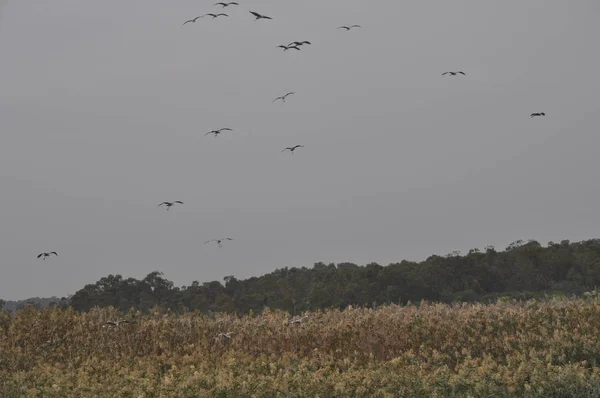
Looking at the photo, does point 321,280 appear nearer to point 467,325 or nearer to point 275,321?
point 275,321

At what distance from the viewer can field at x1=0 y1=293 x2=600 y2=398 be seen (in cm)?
1070

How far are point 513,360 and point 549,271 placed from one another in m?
25.0

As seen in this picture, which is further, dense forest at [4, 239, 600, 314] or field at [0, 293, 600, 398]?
dense forest at [4, 239, 600, 314]

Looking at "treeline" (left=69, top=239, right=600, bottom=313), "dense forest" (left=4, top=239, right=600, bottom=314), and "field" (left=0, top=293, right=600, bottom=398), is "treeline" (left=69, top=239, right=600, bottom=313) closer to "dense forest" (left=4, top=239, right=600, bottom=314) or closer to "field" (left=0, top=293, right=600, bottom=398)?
"dense forest" (left=4, top=239, right=600, bottom=314)

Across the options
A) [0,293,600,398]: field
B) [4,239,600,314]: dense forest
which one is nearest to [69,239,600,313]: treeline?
[4,239,600,314]: dense forest

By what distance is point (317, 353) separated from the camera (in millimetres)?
14906

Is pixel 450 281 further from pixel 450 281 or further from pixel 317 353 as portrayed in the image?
pixel 317 353

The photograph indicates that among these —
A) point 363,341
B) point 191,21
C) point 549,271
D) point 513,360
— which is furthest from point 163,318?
point 549,271

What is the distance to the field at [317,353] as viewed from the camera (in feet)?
35.1

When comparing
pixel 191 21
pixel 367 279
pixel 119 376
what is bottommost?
pixel 119 376

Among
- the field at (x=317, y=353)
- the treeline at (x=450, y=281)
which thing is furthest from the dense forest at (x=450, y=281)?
the field at (x=317, y=353)

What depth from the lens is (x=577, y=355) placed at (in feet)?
43.1

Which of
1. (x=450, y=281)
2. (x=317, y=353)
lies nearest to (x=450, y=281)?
(x=450, y=281)

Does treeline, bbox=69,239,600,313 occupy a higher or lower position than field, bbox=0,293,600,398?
higher
